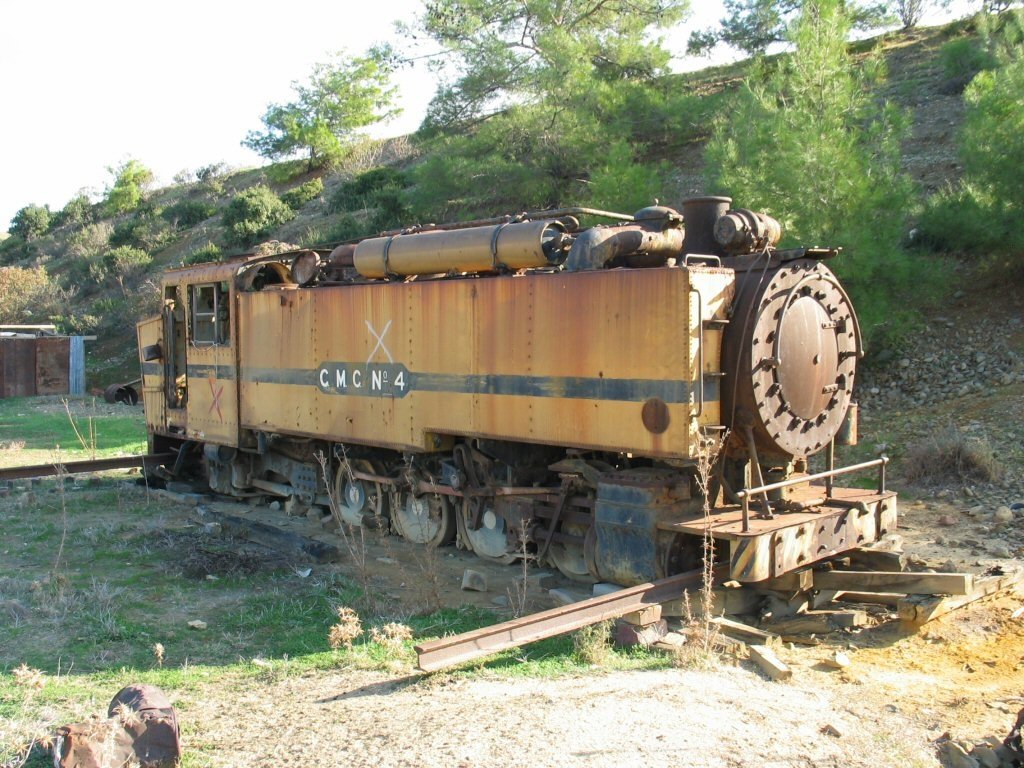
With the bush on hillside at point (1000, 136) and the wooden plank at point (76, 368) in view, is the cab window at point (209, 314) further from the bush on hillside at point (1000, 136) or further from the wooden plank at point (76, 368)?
the wooden plank at point (76, 368)

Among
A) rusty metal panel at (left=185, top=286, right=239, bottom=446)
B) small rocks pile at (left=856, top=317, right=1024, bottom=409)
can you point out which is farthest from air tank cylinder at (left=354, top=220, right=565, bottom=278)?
small rocks pile at (left=856, top=317, right=1024, bottom=409)

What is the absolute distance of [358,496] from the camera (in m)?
10.4

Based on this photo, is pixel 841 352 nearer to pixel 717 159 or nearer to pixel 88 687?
pixel 88 687

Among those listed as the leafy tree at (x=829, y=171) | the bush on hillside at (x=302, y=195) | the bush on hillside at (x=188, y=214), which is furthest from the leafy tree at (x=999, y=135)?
the bush on hillside at (x=188, y=214)

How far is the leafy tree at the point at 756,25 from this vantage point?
27156mm

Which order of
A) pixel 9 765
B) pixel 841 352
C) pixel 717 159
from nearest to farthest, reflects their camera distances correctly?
pixel 9 765
pixel 841 352
pixel 717 159

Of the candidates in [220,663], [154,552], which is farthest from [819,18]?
[220,663]

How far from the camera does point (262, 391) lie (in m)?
10.9

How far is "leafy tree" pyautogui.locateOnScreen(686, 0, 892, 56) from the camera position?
27.2m

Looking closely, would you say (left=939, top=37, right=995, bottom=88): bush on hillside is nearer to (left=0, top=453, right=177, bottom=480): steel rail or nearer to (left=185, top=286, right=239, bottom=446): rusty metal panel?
(left=185, top=286, right=239, bottom=446): rusty metal panel

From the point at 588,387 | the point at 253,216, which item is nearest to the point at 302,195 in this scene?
the point at 253,216

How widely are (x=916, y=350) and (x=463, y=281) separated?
9.27 metres

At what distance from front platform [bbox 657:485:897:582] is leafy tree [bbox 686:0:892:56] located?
22558 millimetres

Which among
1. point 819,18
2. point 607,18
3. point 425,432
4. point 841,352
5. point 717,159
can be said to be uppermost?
point 607,18
